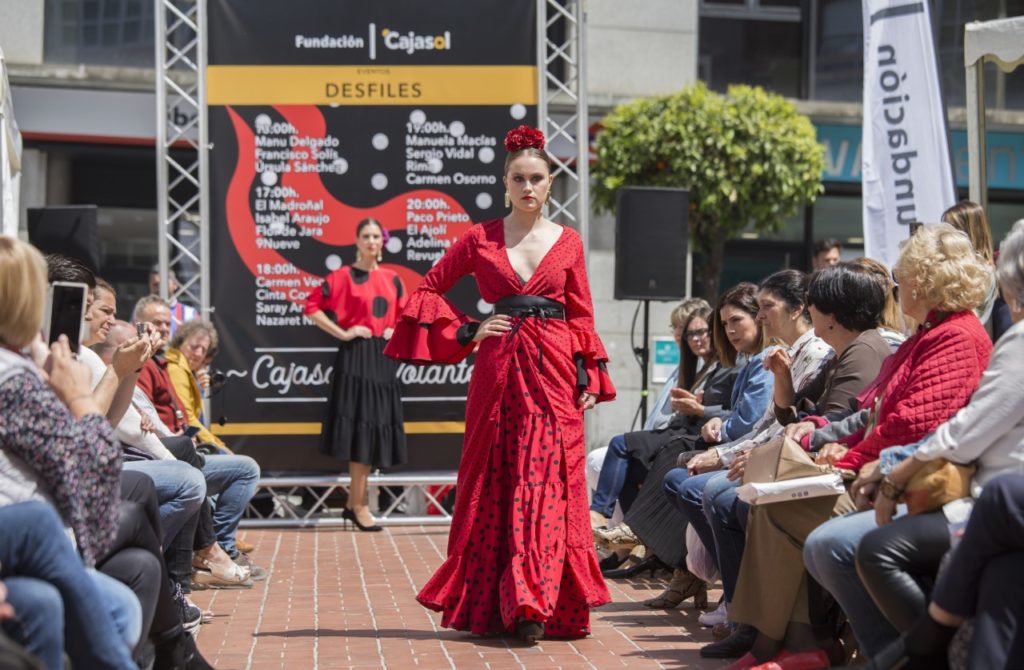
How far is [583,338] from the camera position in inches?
237

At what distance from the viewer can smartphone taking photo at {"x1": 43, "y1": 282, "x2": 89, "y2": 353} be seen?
4172 millimetres

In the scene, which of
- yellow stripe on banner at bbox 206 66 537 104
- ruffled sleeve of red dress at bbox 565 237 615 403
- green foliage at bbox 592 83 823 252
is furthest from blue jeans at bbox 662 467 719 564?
green foliage at bbox 592 83 823 252

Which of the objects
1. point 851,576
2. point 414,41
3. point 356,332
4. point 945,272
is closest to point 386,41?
point 414,41

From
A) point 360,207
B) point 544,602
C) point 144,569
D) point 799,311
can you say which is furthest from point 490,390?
point 360,207

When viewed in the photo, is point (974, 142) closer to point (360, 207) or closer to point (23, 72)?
point (360, 207)

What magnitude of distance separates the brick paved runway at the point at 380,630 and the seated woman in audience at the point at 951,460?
4.51ft

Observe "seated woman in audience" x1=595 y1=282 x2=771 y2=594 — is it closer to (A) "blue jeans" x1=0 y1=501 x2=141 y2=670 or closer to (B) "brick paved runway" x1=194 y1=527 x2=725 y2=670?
(B) "brick paved runway" x1=194 y1=527 x2=725 y2=670

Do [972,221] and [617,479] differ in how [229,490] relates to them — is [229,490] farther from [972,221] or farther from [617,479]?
[972,221]

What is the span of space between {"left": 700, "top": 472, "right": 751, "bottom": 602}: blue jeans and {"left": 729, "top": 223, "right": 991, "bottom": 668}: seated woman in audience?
0.31 meters

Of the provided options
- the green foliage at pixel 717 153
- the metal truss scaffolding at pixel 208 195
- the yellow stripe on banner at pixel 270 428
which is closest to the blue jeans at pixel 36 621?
the metal truss scaffolding at pixel 208 195

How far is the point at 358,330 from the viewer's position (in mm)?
9492

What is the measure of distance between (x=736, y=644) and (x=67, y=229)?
5450mm

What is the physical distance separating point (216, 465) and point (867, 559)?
13.6 ft

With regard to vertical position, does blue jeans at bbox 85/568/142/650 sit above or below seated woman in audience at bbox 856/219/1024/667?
below
